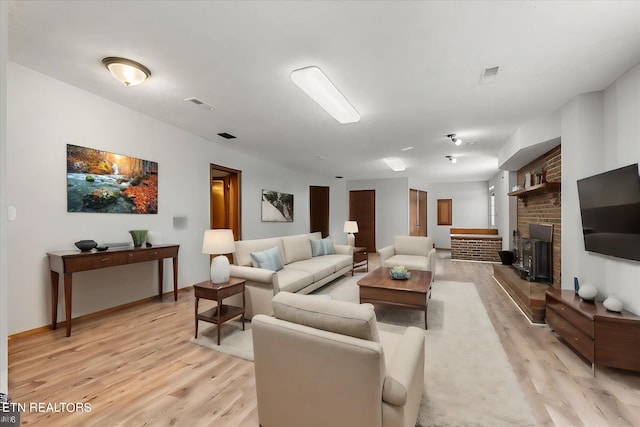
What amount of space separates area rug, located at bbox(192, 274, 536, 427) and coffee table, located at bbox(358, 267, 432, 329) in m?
0.27

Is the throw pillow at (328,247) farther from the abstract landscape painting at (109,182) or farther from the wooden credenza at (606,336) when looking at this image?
the wooden credenza at (606,336)

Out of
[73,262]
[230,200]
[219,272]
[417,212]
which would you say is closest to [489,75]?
[219,272]

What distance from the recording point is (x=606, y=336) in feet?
7.12

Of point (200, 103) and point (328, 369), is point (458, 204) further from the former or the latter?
point (328, 369)

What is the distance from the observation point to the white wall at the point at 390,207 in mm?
8883

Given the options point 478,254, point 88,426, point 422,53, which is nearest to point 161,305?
point 88,426

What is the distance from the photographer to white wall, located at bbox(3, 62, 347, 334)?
2691 mm

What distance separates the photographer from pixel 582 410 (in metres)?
1.79

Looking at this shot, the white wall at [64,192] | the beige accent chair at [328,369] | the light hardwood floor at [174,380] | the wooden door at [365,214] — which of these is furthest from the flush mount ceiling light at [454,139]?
the wooden door at [365,214]

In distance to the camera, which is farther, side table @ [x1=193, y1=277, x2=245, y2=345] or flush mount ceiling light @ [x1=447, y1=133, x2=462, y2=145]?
flush mount ceiling light @ [x1=447, y1=133, x2=462, y2=145]

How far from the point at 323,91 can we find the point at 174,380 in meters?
2.91

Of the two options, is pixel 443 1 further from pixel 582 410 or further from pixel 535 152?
pixel 535 152

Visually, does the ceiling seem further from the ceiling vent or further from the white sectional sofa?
the white sectional sofa

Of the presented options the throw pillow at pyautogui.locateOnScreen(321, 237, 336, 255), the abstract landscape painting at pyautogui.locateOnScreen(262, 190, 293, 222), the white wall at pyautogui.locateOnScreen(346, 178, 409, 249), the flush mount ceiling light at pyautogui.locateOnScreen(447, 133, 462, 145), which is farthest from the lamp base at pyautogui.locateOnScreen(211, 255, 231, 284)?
the white wall at pyautogui.locateOnScreen(346, 178, 409, 249)
